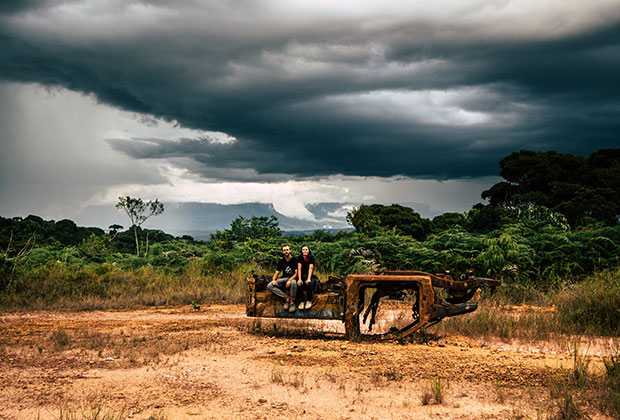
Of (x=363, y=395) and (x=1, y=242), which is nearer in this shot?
(x=363, y=395)

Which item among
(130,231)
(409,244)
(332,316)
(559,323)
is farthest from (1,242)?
(559,323)

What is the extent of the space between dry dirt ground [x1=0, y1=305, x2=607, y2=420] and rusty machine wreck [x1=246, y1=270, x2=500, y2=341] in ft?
1.29

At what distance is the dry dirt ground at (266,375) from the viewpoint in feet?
18.5

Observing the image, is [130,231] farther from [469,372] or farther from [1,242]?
[469,372]

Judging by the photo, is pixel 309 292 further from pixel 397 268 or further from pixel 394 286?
pixel 397 268

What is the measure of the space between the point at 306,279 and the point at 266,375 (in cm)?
319

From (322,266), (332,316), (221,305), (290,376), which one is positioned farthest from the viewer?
(322,266)

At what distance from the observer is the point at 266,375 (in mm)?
6914

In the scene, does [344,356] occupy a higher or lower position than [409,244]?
lower

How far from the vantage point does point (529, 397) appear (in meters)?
5.95

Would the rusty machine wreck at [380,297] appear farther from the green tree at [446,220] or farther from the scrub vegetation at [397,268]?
the green tree at [446,220]

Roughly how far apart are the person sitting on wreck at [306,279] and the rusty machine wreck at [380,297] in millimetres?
113

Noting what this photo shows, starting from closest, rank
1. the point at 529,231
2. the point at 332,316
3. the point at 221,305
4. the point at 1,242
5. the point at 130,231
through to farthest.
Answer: the point at 332,316
the point at 221,305
the point at 529,231
the point at 1,242
the point at 130,231

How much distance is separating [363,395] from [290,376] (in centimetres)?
111
